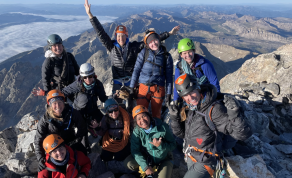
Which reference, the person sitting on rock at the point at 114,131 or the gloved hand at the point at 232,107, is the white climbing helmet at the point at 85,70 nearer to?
the person sitting on rock at the point at 114,131

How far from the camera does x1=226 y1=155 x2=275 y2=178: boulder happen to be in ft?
19.1

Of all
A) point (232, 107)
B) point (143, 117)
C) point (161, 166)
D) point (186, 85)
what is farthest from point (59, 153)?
point (232, 107)

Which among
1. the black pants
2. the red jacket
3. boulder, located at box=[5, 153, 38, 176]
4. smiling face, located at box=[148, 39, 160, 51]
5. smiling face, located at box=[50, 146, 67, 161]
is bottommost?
boulder, located at box=[5, 153, 38, 176]

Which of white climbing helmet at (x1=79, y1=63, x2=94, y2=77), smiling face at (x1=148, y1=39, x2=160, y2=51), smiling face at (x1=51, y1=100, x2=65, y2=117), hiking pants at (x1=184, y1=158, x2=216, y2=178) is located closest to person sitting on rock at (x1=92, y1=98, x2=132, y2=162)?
smiling face at (x1=51, y1=100, x2=65, y2=117)

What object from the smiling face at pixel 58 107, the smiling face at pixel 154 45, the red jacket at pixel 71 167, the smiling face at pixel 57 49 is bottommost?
the red jacket at pixel 71 167

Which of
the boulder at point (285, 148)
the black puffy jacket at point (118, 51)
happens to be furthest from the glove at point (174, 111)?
the boulder at point (285, 148)

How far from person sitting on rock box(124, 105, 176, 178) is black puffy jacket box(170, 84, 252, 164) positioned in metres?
0.60

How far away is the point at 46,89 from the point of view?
8008mm

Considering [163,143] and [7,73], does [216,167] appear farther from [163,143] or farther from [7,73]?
[7,73]

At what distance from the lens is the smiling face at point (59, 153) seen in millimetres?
4933

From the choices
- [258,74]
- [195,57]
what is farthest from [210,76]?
[258,74]

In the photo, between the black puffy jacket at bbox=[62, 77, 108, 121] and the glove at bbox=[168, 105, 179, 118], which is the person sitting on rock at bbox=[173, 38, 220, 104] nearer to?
the glove at bbox=[168, 105, 179, 118]

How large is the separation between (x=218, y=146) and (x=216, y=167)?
0.74 meters

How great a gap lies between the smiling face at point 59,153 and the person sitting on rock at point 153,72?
398 cm
